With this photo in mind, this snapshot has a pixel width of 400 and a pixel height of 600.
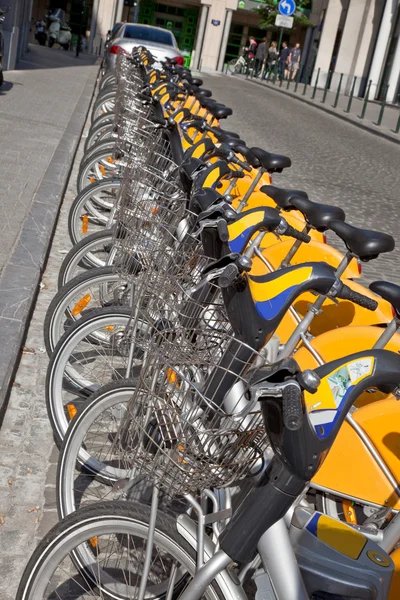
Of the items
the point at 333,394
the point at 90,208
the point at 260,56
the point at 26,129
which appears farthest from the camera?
the point at 260,56

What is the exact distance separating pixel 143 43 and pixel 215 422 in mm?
15851

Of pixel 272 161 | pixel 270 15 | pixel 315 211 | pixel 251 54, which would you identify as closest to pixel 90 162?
pixel 272 161

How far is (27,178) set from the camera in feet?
26.7

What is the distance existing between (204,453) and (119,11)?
142 feet

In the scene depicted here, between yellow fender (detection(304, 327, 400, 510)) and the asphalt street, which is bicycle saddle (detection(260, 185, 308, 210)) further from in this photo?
the asphalt street

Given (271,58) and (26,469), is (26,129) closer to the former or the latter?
(26,469)

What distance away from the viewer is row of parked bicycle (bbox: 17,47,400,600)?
1937 millimetres

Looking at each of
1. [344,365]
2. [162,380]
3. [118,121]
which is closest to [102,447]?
[162,380]

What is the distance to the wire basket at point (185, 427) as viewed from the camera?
194cm

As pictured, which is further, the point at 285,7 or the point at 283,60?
the point at 283,60

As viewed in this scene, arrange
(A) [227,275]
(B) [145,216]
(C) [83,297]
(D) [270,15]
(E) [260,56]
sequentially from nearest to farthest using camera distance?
(A) [227,275] → (B) [145,216] → (C) [83,297] → (E) [260,56] → (D) [270,15]

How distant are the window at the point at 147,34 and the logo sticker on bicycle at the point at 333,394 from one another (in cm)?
1709

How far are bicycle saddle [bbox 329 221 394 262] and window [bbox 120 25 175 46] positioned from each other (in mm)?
15767

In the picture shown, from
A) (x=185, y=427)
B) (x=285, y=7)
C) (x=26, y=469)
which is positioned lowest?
(x=26, y=469)
